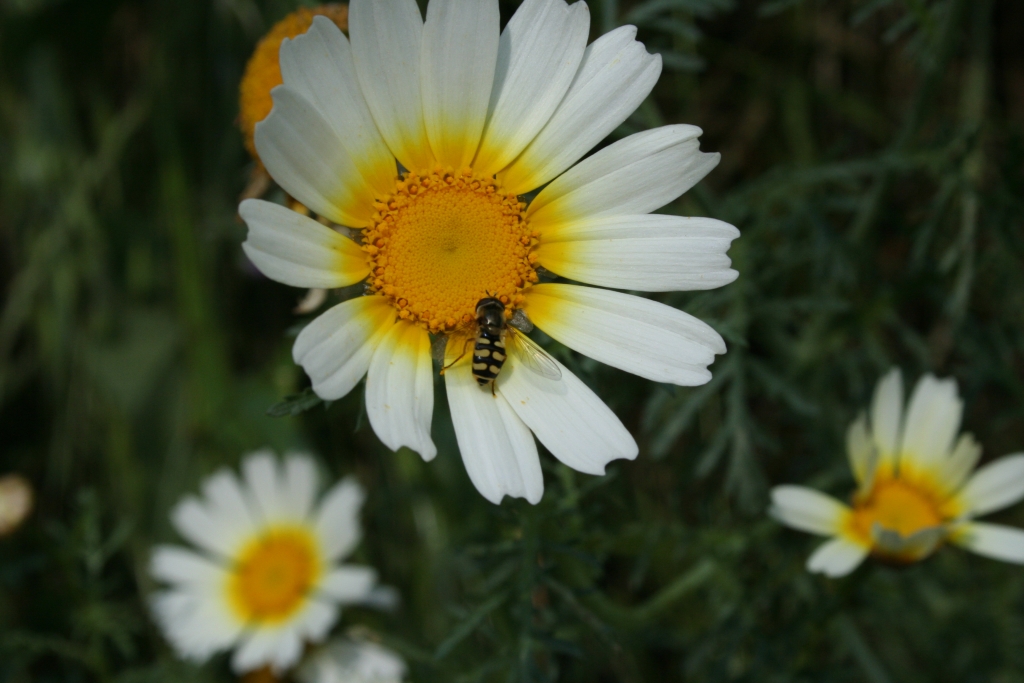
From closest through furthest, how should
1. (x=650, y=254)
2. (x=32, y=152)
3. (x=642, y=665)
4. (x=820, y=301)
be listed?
(x=650, y=254), (x=820, y=301), (x=642, y=665), (x=32, y=152)

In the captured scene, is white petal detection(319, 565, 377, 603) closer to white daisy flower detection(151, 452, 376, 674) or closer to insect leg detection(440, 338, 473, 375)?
white daisy flower detection(151, 452, 376, 674)

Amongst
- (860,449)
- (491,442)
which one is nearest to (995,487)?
(860,449)

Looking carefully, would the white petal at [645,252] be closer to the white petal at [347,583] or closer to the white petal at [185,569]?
the white petal at [347,583]

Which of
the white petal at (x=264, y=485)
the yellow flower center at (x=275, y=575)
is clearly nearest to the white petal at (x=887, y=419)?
the yellow flower center at (x=275, y=575)

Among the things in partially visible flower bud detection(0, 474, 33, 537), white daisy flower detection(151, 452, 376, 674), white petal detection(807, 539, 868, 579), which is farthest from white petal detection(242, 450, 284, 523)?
white petal detection(807, 539, 868, 579)

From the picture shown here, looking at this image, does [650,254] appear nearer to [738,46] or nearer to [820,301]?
[820,301]

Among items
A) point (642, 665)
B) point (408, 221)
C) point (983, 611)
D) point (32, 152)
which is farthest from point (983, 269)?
point (32, 152)
